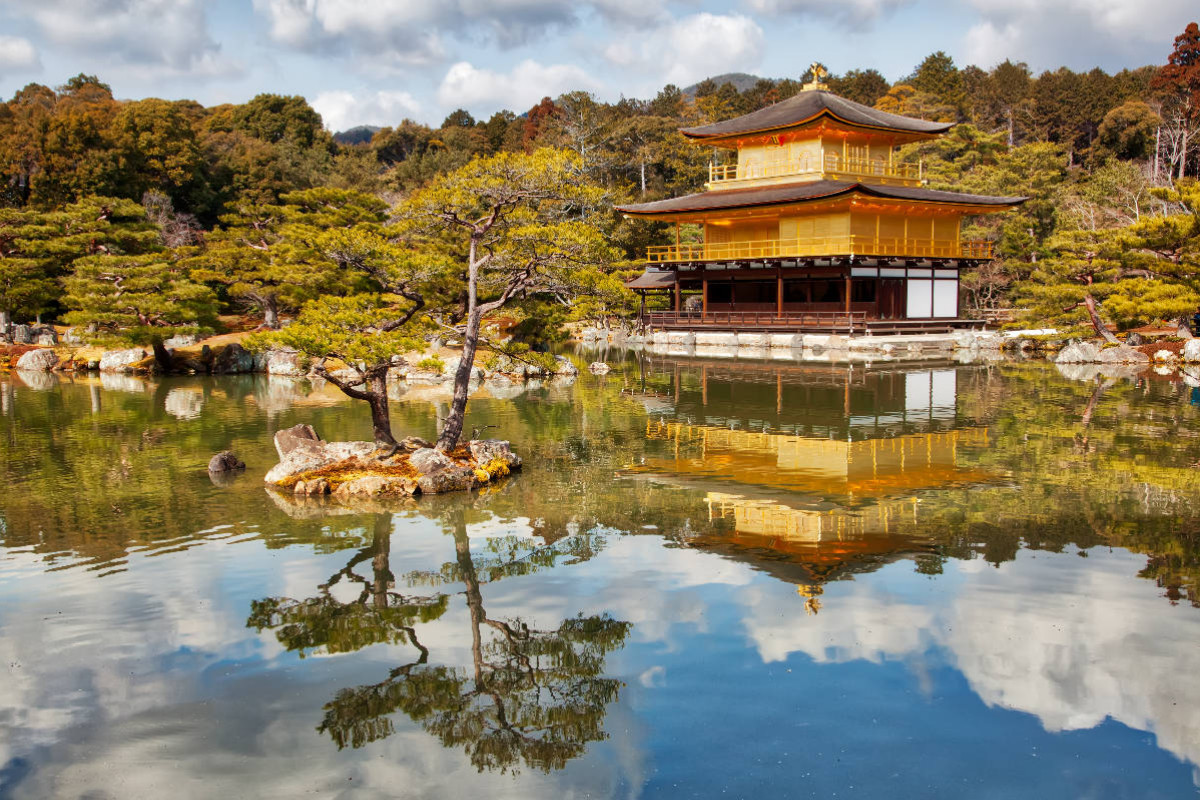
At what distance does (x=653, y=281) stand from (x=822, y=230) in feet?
37.6

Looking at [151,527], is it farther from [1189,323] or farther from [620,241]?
[620,241]

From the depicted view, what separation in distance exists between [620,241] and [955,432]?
36.8 m

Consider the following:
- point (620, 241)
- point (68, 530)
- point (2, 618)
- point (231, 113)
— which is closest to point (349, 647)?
point (2, 618)

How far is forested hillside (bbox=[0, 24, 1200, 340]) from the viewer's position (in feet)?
109

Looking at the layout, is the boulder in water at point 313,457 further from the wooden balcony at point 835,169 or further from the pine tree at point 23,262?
the wooden balcony at point 835,169

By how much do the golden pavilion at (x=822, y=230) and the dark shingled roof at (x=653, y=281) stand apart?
2294mm

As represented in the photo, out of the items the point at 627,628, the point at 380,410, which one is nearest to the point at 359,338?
the point at 380,410

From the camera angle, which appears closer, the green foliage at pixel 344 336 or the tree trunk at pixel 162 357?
the green foliage at pixel 344 336

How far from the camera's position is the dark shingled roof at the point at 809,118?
39.6 meters

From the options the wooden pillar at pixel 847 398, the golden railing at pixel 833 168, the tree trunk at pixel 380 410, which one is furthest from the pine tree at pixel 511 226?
the golden railing at pixel 833 168

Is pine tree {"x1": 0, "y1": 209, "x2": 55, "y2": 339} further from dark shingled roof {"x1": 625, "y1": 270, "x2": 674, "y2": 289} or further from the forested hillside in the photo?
dark shingled roof {"x1": 625, "y1": 270, "x2": 674, "y2": 289}

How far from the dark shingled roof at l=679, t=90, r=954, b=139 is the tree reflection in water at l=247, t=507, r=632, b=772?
113 feet

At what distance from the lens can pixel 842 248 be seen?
37.0 meters

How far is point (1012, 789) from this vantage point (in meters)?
5.69
